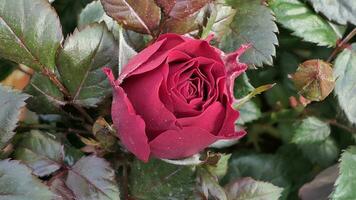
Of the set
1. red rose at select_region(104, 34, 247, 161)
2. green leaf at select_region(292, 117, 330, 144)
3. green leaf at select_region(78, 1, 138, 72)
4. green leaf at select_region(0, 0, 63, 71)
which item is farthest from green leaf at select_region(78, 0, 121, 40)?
green leaf at select_region(292, 117, 330, 144)

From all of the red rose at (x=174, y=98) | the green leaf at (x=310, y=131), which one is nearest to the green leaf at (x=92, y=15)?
the red rose at (x=174, y=98)

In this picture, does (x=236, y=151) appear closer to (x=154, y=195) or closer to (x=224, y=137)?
(x=154, y=195)

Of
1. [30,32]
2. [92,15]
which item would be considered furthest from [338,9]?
[30,32]

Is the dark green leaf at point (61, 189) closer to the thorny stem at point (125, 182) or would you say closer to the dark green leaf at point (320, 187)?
the thorny stem at point (125, 182)

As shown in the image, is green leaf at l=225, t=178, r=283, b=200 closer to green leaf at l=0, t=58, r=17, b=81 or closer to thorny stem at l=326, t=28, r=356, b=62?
thorny stem at l=326, t=28, r=356, b=62

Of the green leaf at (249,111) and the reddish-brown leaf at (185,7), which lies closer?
the reddish-brown leaf at (185,7)

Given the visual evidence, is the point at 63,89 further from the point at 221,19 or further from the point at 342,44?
the point at 342,44
